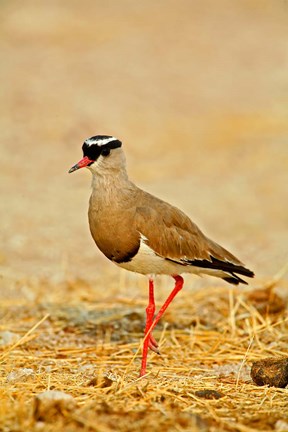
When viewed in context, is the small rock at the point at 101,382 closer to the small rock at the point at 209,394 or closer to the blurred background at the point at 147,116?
the small rock at the point at 209,394

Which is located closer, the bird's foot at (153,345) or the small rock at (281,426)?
the small rock at (281,426)

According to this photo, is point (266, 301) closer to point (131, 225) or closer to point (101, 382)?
point (131, 225)

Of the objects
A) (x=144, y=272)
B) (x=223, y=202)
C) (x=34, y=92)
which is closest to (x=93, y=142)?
(x=144, y=272)

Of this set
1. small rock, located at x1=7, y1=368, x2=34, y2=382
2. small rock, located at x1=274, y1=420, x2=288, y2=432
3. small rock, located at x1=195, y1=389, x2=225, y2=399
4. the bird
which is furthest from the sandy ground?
small rock, located at x1=274, y1=420, x2=288, y2=432

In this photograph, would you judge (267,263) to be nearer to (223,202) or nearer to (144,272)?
(223,202)

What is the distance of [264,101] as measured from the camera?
47.0 feet

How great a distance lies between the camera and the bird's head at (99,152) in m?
4.79

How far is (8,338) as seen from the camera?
533cm

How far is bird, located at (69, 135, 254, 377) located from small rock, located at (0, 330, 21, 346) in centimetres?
94

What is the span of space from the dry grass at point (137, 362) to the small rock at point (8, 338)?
58 mm

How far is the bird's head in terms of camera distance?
4793 millimetres

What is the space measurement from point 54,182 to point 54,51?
6.47 meters

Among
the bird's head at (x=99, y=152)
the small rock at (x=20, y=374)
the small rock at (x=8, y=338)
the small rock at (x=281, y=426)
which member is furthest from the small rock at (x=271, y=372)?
the small rock at (x=8, y=338)

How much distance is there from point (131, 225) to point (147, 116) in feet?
30.4
